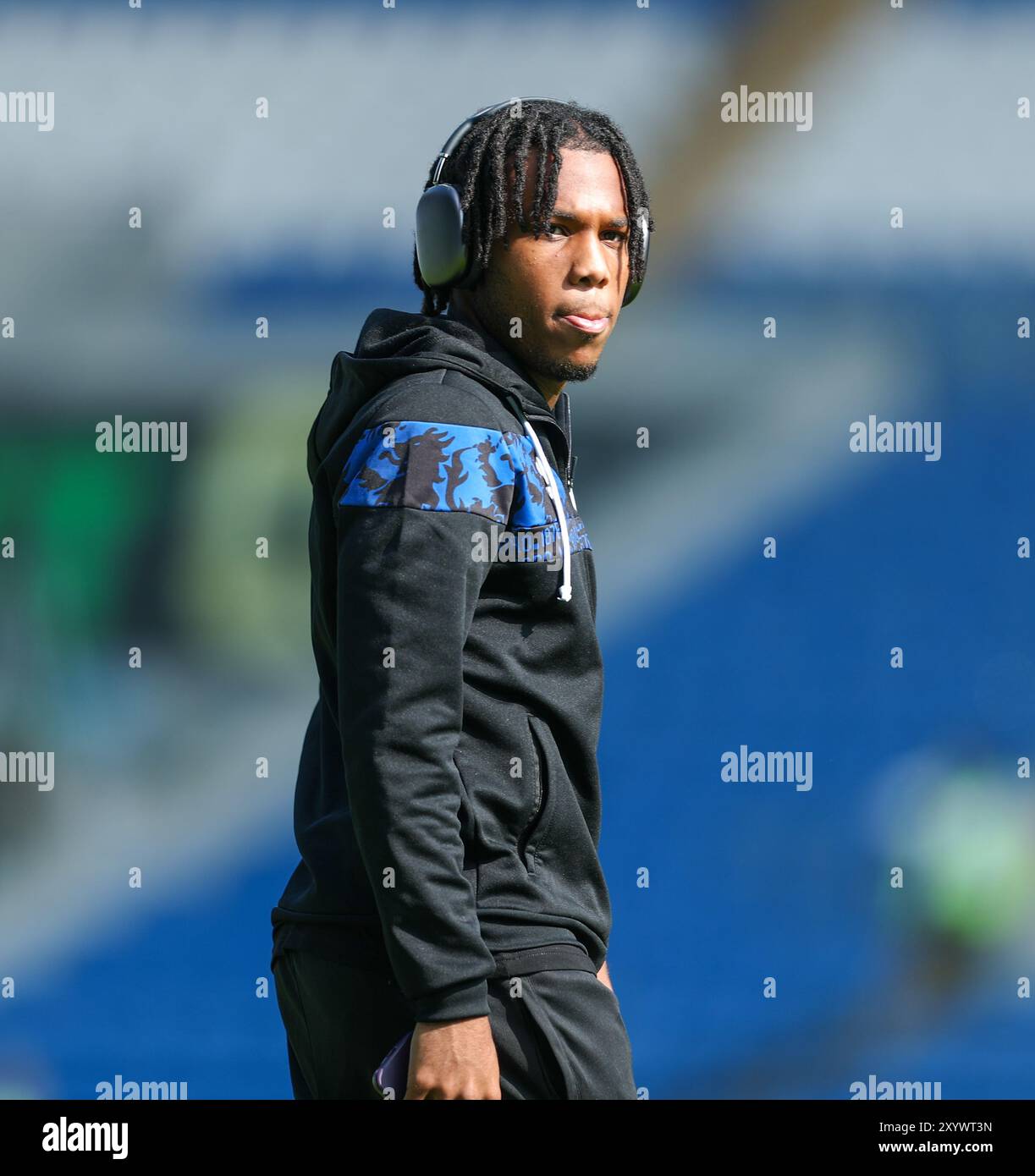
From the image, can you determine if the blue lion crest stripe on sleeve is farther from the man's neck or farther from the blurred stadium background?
the blurred stadium background

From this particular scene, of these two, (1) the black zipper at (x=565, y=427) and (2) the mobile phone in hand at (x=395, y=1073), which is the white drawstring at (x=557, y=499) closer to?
(1) the black zipper at (x=565, y=427)

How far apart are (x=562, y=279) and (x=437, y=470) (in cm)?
37

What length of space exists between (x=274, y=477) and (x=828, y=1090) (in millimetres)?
1925

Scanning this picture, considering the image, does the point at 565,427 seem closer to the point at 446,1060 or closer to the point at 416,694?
the point at 416,694

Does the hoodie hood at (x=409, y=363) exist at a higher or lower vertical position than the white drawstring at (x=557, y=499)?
higher

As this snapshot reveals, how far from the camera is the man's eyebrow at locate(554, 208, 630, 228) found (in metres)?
1.92

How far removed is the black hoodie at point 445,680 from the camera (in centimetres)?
162

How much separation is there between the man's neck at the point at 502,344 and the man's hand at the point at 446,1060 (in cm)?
71

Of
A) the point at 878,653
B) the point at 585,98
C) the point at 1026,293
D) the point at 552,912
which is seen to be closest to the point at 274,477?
the point at 585,98

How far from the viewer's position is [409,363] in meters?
→ 1.79

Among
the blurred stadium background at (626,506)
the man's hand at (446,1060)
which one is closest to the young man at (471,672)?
the man's hand at (446,1060)

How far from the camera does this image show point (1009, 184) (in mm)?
3928

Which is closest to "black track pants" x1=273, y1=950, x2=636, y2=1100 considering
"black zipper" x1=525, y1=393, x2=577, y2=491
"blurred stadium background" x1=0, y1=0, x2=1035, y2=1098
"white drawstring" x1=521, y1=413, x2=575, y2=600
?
"white drawstring" x1=521, y1=413, x2=575, y2=600

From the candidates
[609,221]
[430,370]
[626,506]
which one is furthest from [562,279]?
[626,506]
